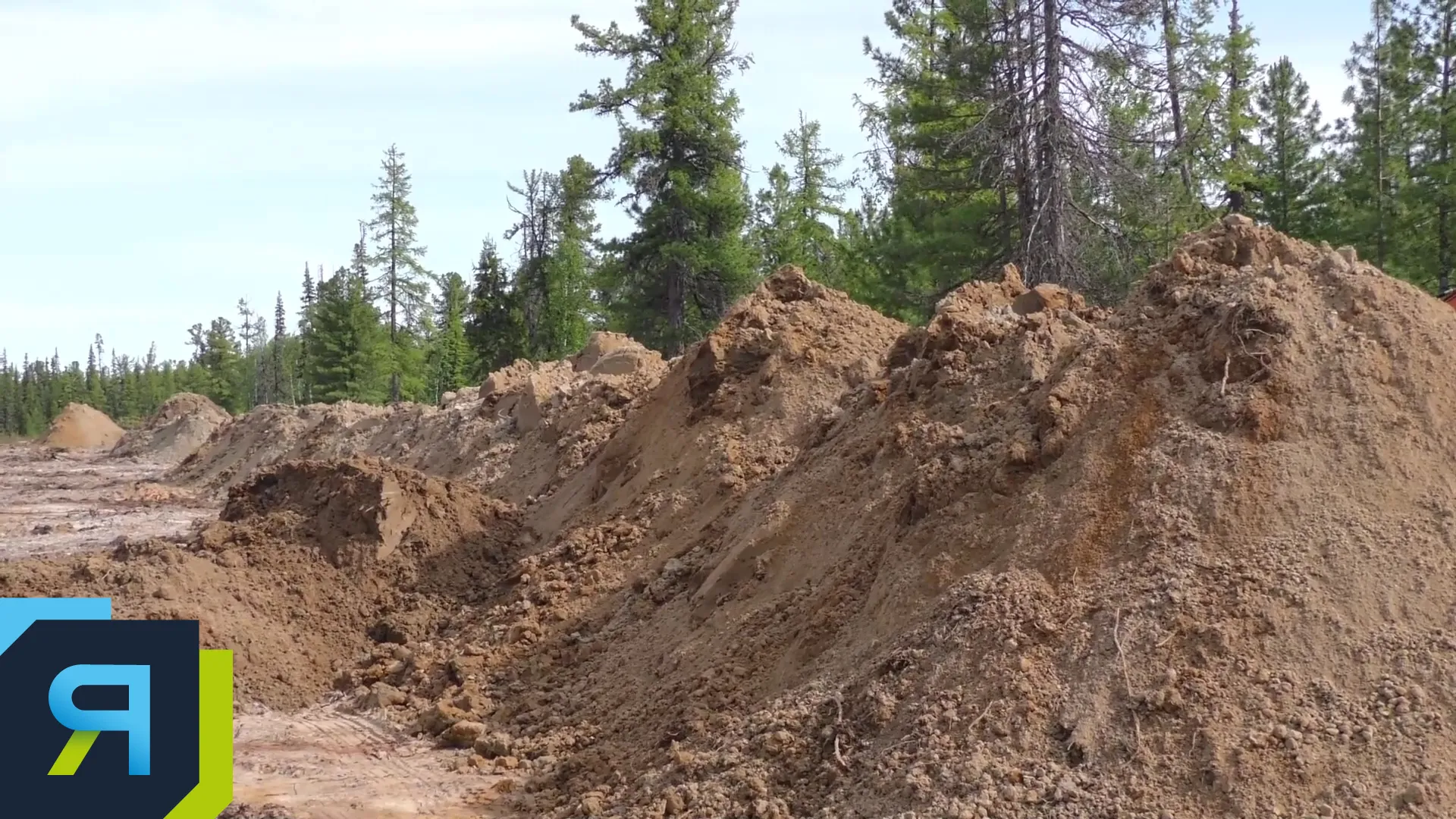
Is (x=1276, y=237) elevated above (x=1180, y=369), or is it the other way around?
(x=1276, y=237)

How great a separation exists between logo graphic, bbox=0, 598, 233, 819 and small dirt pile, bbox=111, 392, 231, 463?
33305mm

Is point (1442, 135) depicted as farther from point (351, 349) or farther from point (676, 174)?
point (351, 349)

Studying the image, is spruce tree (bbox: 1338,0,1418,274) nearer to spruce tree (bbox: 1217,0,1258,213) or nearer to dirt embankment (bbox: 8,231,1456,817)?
spruce tree (bbox: 1217,0,1258,213)

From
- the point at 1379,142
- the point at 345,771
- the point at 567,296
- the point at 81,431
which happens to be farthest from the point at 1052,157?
the point at 81,431

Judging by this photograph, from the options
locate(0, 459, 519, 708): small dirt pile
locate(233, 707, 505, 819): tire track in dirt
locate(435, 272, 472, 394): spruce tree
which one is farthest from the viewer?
locate(435, 272, 472, 394): spruce tree

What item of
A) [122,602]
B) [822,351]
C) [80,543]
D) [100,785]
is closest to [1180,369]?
[822,351]

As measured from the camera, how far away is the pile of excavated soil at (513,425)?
1338 centimetres

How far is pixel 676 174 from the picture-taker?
25.0 meters

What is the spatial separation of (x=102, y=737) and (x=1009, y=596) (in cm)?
461

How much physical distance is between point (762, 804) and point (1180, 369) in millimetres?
3092

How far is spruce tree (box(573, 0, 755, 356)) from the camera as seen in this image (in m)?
25.4

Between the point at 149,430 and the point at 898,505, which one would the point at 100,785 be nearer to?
the point at 898,505

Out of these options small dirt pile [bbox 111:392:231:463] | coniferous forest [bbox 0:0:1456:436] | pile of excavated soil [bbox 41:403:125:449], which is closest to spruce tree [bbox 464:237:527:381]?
coniferous forest [bbox 0:0:1456:436]

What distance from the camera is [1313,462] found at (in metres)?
5.23
